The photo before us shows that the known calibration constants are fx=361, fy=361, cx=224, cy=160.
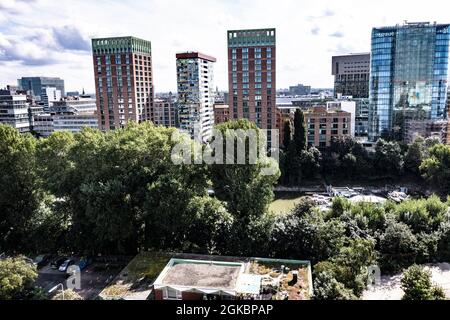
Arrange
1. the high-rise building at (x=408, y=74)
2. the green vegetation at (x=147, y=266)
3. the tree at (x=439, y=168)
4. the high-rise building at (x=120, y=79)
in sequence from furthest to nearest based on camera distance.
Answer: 1. the high-rise building at (x=120, y=79)
2. the high-rise building at (x=408, y=74)
3. the tree at (x=439, y=168)
4. the green vegetation at (x=147, y=266)

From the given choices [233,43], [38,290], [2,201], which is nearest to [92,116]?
[233,43]

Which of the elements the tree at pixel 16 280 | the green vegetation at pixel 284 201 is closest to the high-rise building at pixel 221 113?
the green vegetation at pixel 284 201

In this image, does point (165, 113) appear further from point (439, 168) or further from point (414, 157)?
point (439, 168)

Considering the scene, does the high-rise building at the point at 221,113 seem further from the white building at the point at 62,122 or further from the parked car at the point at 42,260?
the parked car at the point at 42,260

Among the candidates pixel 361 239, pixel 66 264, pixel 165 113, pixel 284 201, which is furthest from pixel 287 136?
pixel 165 113

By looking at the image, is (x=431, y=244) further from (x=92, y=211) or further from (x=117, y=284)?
(x=92, y=211)

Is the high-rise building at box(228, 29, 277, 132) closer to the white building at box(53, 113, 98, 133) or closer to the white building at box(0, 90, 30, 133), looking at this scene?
the white building at box(53, 113, 98, 133)
